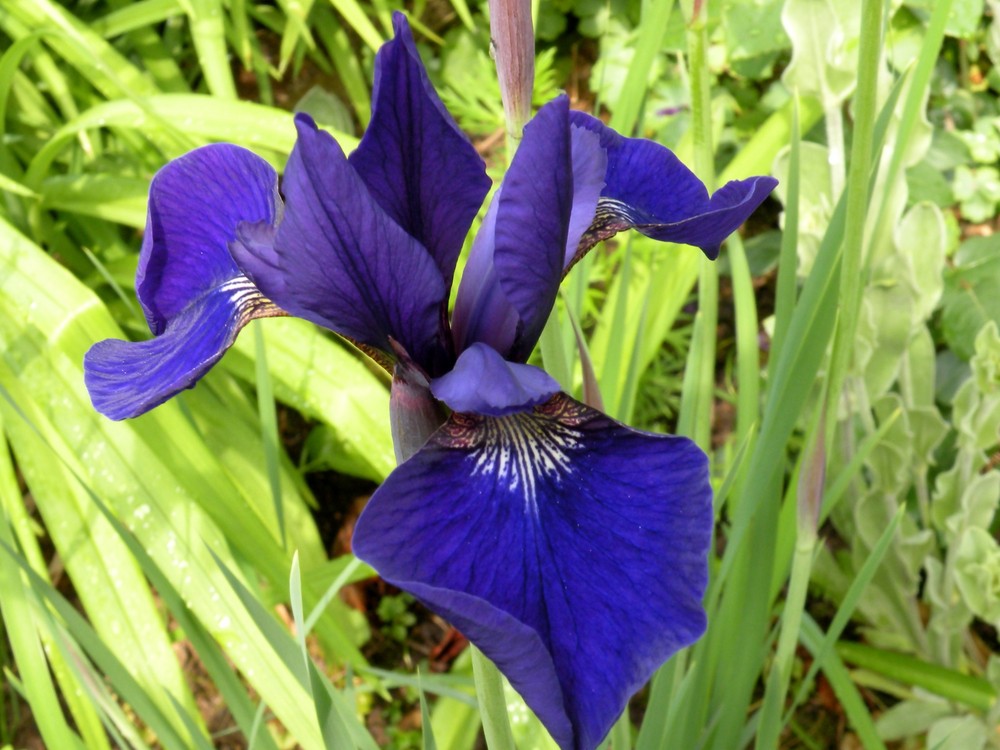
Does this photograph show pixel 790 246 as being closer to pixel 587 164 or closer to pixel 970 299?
pixel 587 164

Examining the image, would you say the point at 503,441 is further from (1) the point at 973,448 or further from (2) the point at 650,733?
(1) the point at 973,448

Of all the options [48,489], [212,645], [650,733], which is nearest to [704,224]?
[650,733]

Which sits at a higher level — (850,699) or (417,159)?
(417,159)

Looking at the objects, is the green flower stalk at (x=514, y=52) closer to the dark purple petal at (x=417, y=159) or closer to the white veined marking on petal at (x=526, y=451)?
the dark purple petal at (x=417, y=159)

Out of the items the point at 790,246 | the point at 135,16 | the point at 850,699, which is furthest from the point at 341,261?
the point at 135,16

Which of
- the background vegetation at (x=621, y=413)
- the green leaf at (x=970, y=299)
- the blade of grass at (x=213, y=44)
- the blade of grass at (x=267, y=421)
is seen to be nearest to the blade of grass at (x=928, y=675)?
the background vegetation at (x=621, y=413)

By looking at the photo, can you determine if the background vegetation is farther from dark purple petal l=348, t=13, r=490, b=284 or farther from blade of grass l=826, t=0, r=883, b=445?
dark purple petal l=348, t=13, r=490, b=284
